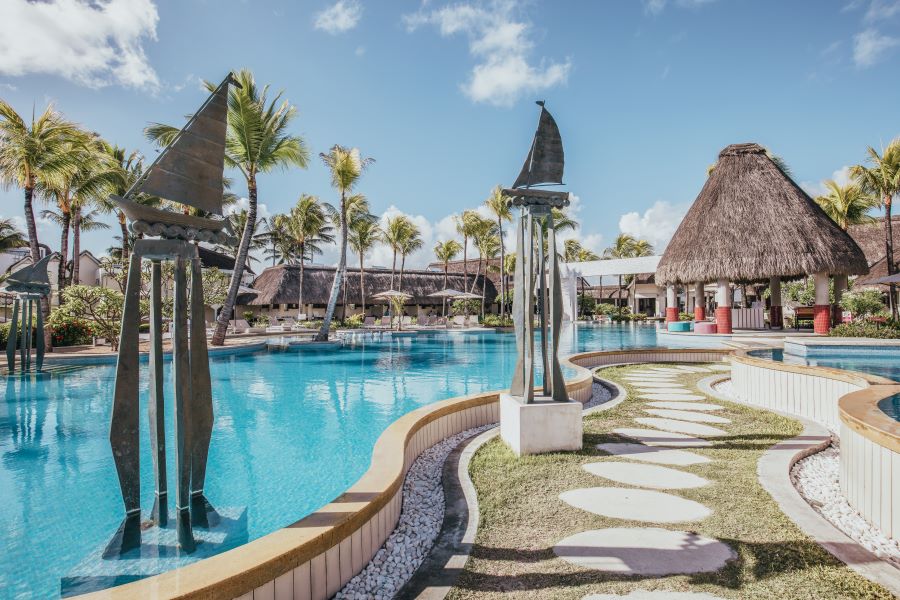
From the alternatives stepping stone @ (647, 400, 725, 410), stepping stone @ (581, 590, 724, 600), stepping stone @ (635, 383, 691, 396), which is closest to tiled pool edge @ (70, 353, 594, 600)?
stepping stone @ (581, 590, 724, 600)

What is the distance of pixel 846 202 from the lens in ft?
73.5

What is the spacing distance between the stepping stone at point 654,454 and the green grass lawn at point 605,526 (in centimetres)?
14

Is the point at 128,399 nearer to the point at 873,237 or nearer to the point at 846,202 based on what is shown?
the point at 846,202

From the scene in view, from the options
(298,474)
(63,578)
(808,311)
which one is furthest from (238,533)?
(808,311)

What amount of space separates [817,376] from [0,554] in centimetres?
853

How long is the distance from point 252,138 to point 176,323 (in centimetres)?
1422

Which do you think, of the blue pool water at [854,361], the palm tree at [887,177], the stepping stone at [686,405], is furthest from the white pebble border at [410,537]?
the palm tree at [887,177]

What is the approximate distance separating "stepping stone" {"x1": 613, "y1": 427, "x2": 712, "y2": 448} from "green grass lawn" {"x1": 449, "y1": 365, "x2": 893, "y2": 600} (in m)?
0.25

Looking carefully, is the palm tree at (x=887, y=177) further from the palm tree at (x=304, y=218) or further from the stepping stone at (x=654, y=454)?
the palm tree at (x=304, y=218)

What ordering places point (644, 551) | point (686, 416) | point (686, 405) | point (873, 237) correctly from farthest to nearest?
1. point (873, 237)
2. point (686, 405)
3. point (686, 416)
4. point (644, 551)

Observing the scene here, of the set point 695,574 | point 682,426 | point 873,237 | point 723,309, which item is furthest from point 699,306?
point 695,574

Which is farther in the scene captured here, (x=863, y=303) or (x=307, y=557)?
(x=863, y=303)

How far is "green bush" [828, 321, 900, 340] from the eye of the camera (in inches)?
551

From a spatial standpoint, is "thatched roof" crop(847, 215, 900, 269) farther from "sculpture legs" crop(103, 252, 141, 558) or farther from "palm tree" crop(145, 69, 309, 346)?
"sculpture legs" crop(103, 252, 141, 558)
